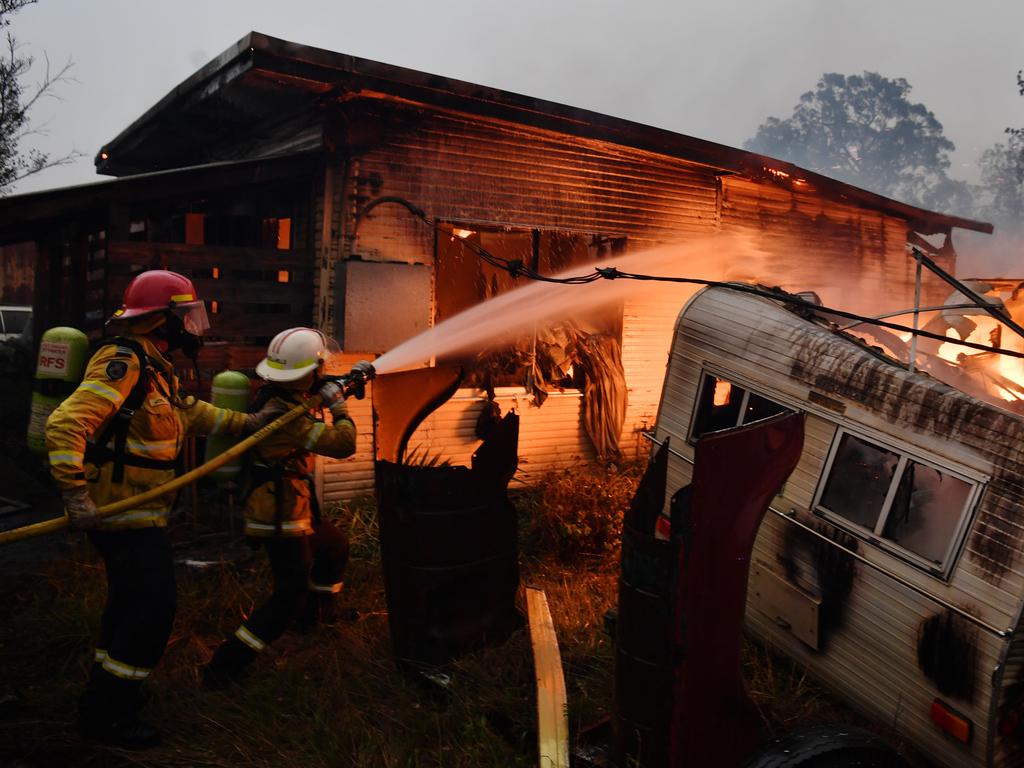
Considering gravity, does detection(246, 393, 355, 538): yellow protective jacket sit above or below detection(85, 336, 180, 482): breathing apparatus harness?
below

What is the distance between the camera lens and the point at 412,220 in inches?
321

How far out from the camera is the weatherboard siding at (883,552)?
11.2 ft

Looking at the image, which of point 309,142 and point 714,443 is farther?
point 309,142

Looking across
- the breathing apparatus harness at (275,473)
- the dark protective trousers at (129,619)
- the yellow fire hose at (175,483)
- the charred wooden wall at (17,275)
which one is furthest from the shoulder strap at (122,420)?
the charred wooden wall at (17,275)

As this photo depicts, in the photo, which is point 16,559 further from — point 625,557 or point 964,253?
point 964,253

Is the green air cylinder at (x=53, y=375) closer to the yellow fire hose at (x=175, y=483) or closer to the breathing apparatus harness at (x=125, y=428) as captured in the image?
the breathing apparatus harness at (x=125, y=428)

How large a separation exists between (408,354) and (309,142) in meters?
2.55

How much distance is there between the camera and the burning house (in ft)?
23.7

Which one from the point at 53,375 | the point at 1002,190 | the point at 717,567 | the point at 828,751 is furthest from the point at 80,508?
the point at 1002,190

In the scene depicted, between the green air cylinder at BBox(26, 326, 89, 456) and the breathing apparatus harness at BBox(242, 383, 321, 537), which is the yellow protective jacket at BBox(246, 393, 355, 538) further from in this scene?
the green air cylinder at BBox(26, 326, 89, 456)

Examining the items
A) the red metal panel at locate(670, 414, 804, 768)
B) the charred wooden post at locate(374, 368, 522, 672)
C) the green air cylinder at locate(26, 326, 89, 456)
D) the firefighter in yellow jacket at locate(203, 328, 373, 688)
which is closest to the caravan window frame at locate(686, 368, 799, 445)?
the charred wooden post at locate(374, 368, 522, 672)

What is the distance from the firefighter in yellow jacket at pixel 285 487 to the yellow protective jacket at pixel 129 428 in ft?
1.91

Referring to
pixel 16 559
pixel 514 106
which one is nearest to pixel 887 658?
pixel 514 106

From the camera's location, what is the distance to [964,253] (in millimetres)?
42344
